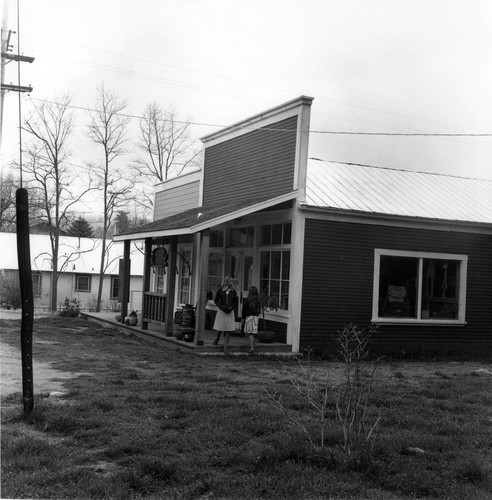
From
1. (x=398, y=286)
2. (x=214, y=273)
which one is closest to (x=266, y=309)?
(x=398, y=286)

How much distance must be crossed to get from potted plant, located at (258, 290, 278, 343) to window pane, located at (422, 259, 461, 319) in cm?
392

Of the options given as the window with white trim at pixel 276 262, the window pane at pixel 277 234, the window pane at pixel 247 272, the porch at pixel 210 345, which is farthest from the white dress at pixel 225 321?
the window pane at pixel 247 272

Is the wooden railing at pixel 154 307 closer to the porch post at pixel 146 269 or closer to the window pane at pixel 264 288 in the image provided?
the porch post at pixel 146 269

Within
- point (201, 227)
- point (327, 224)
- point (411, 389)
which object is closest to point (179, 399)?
point (411, 389)

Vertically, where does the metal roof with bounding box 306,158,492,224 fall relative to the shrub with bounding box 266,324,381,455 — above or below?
above

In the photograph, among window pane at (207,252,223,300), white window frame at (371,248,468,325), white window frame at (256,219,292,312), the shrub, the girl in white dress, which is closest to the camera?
the shrub

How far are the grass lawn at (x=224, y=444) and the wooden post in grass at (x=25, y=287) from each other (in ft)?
1.14

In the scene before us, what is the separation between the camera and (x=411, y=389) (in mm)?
10867

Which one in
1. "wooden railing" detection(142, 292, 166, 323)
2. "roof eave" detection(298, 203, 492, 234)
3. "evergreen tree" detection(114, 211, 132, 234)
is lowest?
"wooden railing" detection(142, 292, 166, 323)

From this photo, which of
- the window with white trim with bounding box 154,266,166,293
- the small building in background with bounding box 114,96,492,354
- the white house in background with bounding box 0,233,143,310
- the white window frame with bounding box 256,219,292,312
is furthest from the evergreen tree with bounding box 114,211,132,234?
the white window frame with bounding box 256,219,292,312

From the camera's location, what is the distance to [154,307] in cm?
1841

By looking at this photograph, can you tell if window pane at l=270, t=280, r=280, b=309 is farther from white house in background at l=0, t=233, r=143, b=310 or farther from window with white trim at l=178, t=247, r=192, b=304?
white house in background at l=0, t=233, r=143, b=310

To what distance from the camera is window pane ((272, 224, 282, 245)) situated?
55.1ft

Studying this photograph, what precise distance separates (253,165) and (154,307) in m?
4.69
